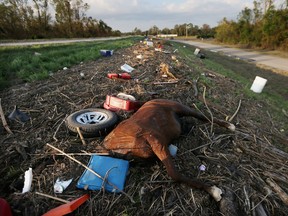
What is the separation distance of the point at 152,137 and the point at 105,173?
2.17ft

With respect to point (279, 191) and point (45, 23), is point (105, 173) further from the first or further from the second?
point (45, 23)

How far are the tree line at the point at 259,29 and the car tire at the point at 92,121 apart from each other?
97.5 ft

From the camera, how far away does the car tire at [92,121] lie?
3166 millimetres

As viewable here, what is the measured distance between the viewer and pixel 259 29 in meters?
33.7

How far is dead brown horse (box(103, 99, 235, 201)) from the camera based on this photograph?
2.49m

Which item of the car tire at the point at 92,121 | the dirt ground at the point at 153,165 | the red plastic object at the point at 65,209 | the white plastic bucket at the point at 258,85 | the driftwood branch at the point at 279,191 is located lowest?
the white plastic bucket at the point at 258,85

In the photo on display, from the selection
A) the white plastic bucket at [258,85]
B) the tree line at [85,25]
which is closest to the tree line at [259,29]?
the tree line at [85,25]

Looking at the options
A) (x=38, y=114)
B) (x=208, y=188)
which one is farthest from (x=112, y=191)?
(x=38, y=114)

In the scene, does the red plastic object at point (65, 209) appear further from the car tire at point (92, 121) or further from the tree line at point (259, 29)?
the tree line at point (259, 29)

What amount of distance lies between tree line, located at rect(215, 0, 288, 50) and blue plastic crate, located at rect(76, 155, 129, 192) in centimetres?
3049

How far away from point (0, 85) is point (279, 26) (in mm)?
32891

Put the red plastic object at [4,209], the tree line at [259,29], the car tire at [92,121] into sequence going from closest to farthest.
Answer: the red plastic object at [4,209]
the car tire at [92,121]
the tree line at [259,29]

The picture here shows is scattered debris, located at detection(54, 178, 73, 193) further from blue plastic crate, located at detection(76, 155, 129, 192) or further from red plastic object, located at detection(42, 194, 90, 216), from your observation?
red plastic object, located at detection(42, 194, 90, 216)

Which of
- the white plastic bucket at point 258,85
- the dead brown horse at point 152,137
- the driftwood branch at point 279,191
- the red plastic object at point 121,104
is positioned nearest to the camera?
the dead brown horse at point 152,137
